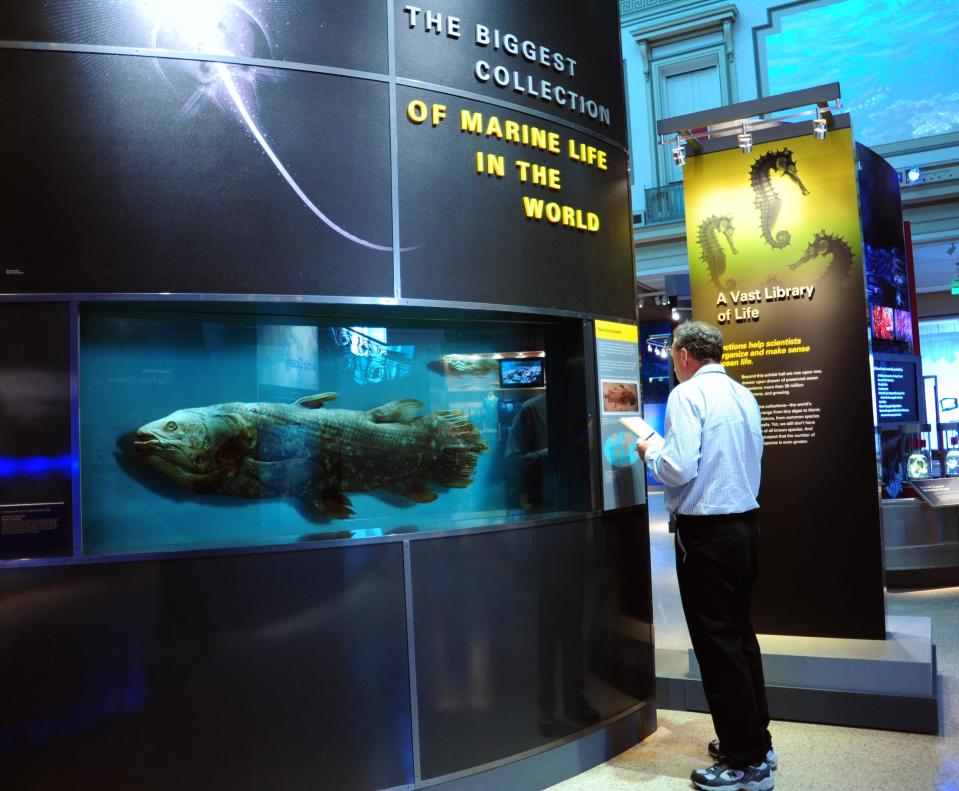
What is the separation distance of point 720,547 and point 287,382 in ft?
5.63

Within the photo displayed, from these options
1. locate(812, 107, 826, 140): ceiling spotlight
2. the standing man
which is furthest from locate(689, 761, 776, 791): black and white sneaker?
locate(812, 107, 826, 140): ceiling spotlight

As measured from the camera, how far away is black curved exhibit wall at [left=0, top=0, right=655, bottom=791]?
2.55 meters

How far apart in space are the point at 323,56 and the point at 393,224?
2.04 ft

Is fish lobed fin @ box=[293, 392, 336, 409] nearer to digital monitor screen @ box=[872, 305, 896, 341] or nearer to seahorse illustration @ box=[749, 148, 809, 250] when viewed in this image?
seahorse illustration @ box=[749, 148, 809, 250]

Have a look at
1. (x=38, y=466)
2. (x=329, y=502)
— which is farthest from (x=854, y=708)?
(x=38, y=466)

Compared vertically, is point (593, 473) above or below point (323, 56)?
below

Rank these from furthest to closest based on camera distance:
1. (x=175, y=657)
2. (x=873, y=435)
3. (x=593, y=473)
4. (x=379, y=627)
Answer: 1. (x=873, y=435)
2. (x=593, y=473)
3. (x=379, y=627)
4. (x=175, y=657)

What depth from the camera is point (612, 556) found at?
3572 mm

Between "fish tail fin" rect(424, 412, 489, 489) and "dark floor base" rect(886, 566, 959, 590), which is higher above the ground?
"fish tail fin" rect(424, 412, 489, 489)

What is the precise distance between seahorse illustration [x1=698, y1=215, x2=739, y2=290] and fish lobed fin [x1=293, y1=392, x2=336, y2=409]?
254cm

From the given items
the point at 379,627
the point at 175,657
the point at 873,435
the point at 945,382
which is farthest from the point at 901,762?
the point at 945,382

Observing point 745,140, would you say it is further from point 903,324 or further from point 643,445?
point 903,324

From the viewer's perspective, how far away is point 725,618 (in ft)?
10.4

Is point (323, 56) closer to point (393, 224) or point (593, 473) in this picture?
point (393, 224)
